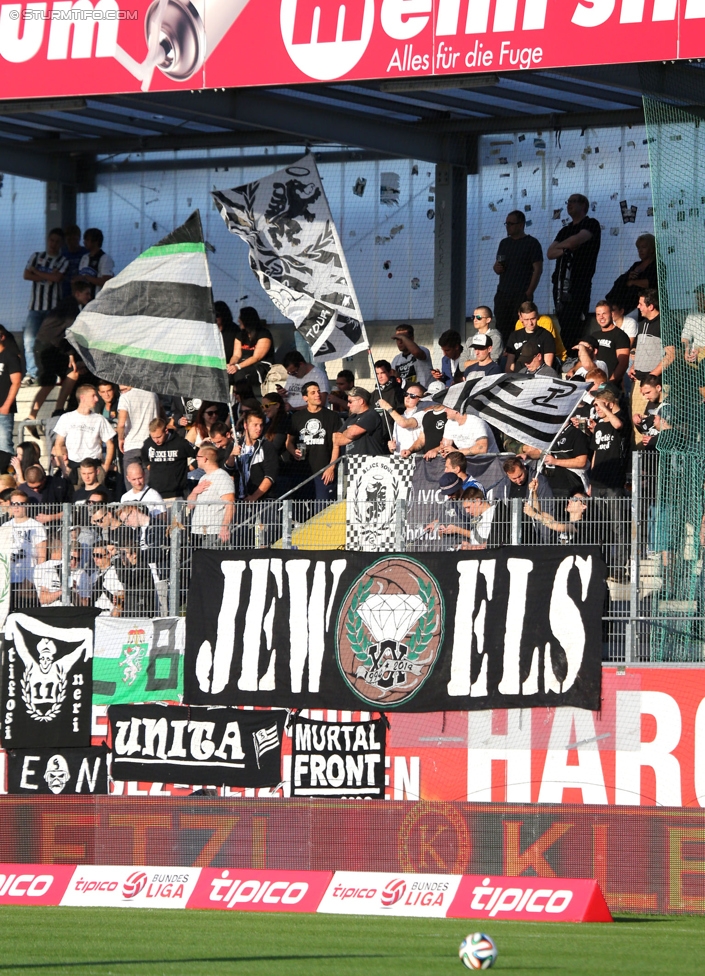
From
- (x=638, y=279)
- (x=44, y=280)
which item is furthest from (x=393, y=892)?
(x=44, y=280)

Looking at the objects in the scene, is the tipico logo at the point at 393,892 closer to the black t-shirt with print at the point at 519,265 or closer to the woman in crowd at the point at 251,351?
the woman in crowd at the point at 251,351

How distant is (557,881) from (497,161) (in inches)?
450

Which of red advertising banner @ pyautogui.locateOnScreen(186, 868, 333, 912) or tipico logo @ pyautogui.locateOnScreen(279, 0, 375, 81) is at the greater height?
tipico logo @ pyautogui.locateOnScreen(279, 0, 375, 81)

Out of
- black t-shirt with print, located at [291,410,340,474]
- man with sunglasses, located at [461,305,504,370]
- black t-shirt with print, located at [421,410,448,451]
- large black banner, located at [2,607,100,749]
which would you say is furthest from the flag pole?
large black banner, located at [2,607,100,749]

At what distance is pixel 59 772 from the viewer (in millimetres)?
16328

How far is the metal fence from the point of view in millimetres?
14586

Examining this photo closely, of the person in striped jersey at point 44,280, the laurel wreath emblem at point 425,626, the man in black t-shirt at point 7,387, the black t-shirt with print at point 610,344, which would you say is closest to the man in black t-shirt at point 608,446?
the black t-shirt with print at point 610,344

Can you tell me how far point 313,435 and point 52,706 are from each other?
12.4 feet

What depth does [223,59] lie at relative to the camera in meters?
17.6

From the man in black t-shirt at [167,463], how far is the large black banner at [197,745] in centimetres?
249

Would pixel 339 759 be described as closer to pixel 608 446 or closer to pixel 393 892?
pixel 393 892

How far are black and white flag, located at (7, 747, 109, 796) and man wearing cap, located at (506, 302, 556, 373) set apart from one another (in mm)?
5720

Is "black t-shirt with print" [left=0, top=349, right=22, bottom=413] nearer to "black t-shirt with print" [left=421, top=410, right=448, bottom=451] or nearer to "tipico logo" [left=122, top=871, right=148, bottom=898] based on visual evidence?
"black t-shirt with print" [left=421, top=410, right=448, bottom=451]

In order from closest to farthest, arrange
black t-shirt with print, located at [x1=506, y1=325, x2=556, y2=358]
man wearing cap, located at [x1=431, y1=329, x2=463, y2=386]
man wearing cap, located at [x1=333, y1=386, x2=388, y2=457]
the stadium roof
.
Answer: man wearing cap, located at [x1=333, y1=386, x2=388, y2=457], the stadium roof, black t-shirt with print, located at [x1=506, y1=325, x2=556, y2=358], man wearing cap, located at [x1=431, y1=329, x2=463, y2=386]
